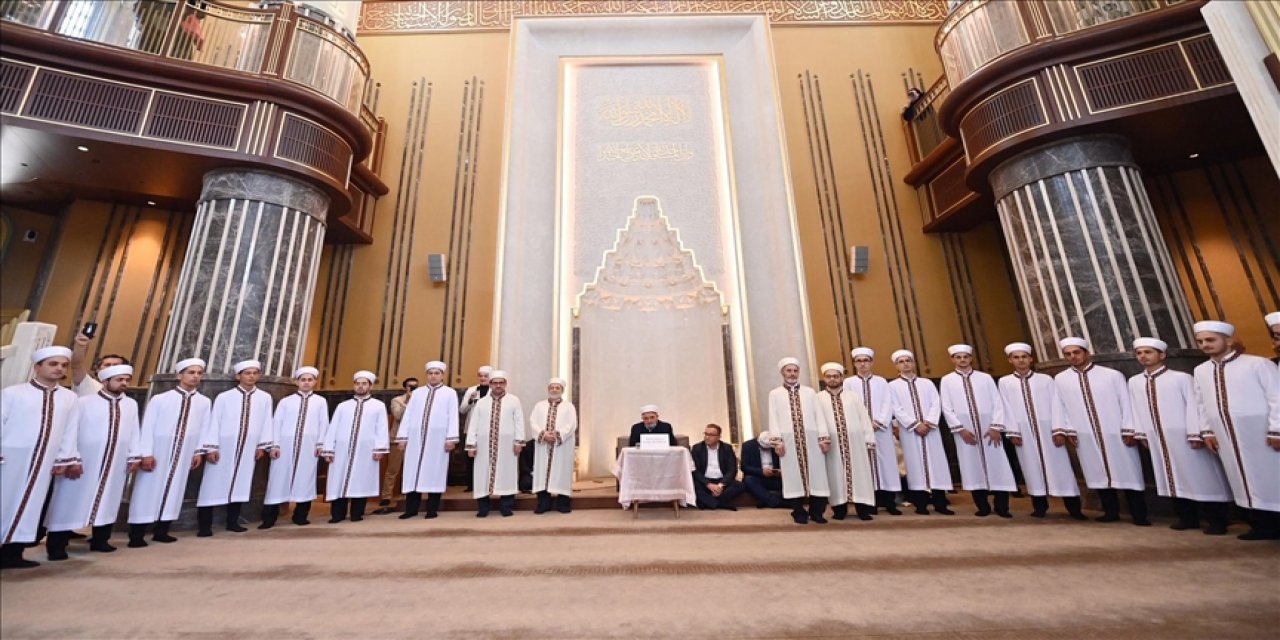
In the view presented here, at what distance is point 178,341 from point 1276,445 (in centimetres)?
725

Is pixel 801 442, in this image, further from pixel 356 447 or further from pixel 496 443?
pixel 356 447

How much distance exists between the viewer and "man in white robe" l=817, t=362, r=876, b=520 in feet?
12.0

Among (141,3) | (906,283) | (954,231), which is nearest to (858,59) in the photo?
(954,231)

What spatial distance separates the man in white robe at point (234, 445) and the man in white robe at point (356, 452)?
434 mm

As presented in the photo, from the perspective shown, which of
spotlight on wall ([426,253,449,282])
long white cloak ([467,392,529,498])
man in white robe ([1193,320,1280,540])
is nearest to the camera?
man in white robe ([1193,320,1280,540])

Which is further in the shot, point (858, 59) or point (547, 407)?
point (858, 59)

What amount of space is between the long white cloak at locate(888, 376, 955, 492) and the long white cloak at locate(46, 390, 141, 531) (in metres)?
5.26

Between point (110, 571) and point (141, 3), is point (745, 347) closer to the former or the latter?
point (110, 571)

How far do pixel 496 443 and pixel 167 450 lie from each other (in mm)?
2177

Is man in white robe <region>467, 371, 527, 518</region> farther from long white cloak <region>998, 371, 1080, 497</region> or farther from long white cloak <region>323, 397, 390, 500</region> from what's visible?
long white cloak <region>998, 371, 1080, 497</region>

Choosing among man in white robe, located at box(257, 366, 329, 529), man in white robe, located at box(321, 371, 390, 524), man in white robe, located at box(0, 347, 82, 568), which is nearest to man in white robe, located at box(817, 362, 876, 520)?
man in white robe, located at box(321, 371, 390, 524)

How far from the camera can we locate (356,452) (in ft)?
13.6

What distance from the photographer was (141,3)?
184 inches

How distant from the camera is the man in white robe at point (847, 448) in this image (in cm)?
364
